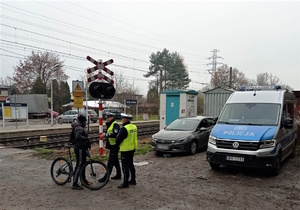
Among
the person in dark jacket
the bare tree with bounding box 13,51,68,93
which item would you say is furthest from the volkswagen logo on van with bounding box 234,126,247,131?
the bare tree with bounding box 13,51,68,93

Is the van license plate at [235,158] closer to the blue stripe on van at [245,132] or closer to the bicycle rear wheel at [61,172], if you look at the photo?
the blue stripe on van at [245,132]

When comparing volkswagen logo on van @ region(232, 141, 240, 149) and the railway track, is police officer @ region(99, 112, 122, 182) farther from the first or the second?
the railway track

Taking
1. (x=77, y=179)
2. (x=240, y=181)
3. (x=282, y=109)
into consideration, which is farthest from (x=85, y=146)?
(x=282, y=109)

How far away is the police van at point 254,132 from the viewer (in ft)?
23.3

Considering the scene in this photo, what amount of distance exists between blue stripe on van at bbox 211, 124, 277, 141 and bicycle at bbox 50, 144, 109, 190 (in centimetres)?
319

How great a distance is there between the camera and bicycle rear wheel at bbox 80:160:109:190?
6504mm

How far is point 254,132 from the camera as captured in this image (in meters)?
7.32

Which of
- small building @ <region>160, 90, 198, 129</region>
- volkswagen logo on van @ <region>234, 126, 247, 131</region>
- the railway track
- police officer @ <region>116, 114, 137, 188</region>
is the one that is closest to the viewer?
police officer @ <region>116, 114, 137, 188</region>

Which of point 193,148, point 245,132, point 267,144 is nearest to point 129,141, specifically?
point 245,132

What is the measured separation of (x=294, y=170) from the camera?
8.18m

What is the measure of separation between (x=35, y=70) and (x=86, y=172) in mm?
50594

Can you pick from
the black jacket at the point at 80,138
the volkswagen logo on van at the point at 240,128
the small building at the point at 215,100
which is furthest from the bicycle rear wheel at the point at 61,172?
the small building at the point at 215,100

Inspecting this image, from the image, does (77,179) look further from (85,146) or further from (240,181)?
(240,181)

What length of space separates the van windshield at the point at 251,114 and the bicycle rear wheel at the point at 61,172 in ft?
14.7
